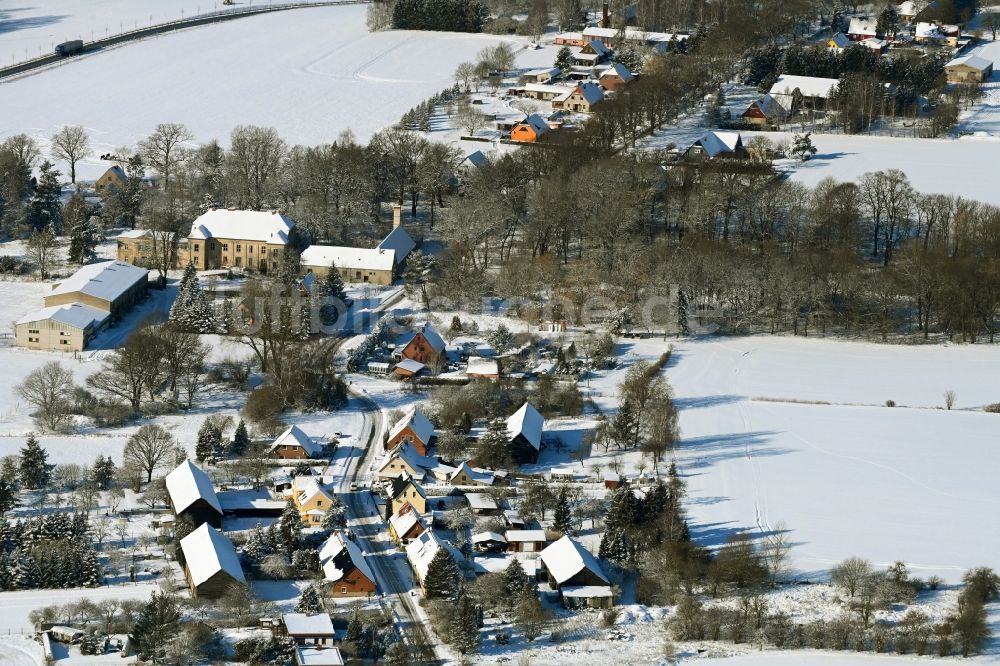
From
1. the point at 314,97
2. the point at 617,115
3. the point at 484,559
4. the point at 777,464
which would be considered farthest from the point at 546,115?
the point at 484,559

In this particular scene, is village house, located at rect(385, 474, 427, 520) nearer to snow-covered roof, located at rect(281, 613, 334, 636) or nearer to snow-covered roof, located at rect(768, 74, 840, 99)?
snow-covered roof, located at rect(281, 613, 334, 636)

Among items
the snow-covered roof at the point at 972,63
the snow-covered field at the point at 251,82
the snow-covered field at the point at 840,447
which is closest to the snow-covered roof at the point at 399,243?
the snow-covered field at the point at 840,447

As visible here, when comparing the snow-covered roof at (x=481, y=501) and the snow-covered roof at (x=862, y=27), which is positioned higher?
the snow-covered roof at (x=862, y=27)

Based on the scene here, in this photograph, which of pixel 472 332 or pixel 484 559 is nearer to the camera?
pixel 484 559

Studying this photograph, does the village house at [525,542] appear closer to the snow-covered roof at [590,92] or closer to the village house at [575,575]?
the village house at [575,575]

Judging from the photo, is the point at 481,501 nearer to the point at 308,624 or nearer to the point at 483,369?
the point at 308,624

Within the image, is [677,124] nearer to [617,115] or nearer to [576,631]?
[617,115]
